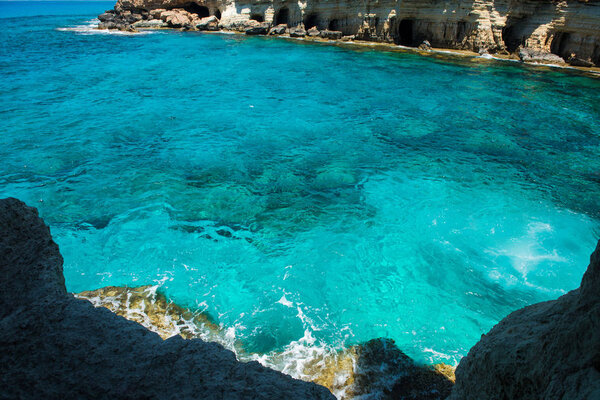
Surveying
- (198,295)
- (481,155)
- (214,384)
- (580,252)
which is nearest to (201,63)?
(481,155)

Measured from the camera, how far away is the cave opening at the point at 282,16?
131 feet

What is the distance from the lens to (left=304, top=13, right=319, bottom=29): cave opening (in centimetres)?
3866

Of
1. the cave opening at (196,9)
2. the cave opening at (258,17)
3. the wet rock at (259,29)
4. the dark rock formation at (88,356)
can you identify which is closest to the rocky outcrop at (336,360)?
the dark rock formation at (88,356)

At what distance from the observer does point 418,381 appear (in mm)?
5320

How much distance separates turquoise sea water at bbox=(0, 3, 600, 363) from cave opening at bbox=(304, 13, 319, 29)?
21481mm

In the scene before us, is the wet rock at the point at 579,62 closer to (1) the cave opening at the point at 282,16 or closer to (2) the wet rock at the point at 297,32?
(2) the wet rock at the point at 297,32

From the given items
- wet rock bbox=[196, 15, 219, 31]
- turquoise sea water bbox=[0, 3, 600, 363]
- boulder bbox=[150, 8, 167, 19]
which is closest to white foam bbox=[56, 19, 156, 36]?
wet rock bbox=[196, 15, 219, 31]

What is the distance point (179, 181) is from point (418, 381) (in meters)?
8.63

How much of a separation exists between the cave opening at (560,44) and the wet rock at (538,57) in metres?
0.78

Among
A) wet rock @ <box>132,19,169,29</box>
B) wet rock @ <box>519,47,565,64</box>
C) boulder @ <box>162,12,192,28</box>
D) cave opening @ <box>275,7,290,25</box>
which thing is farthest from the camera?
wet rock @ <box>132,19,169,29</box>

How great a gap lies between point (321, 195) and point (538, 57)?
25385mm

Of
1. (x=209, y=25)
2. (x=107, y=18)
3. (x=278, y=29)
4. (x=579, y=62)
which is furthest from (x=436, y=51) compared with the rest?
(x=107, y=18)

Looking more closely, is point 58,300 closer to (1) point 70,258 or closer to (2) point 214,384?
(2) point 214,384

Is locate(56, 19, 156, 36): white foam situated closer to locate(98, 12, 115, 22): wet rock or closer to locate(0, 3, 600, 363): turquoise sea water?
locate(98, 12, 115, 22): wet rock
